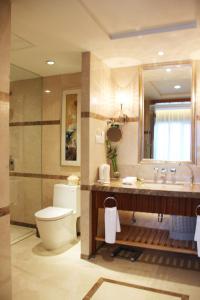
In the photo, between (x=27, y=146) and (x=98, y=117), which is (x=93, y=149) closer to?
(x=98, y=117)

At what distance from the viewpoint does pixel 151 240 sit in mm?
3047

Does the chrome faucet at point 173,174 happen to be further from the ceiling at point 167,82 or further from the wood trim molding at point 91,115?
the wood trim molding at point 91,115

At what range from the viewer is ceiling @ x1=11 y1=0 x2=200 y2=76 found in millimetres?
2088

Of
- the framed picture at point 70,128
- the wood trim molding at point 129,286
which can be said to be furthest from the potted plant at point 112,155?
the wood trim molding at point 129,286

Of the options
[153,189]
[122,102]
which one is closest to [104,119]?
[122,102]

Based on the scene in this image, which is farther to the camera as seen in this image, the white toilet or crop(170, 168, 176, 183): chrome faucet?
crop(170, 168, 176, 183): chrome faucet

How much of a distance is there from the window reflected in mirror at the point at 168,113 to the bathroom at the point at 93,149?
0.02 meters

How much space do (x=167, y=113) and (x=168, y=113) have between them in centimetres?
1

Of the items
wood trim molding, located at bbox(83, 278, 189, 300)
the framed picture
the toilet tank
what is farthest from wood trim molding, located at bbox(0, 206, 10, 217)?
the framed picture

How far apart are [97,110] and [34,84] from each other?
4.49ft

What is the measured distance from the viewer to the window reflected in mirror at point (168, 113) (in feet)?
10.9

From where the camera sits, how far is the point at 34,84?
4.12 m

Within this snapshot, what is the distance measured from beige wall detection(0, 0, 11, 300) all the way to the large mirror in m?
1.90

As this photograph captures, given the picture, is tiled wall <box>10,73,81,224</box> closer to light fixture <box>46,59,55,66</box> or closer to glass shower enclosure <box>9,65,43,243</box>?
glass shower enclosure <box>9,65,43,243</box>
